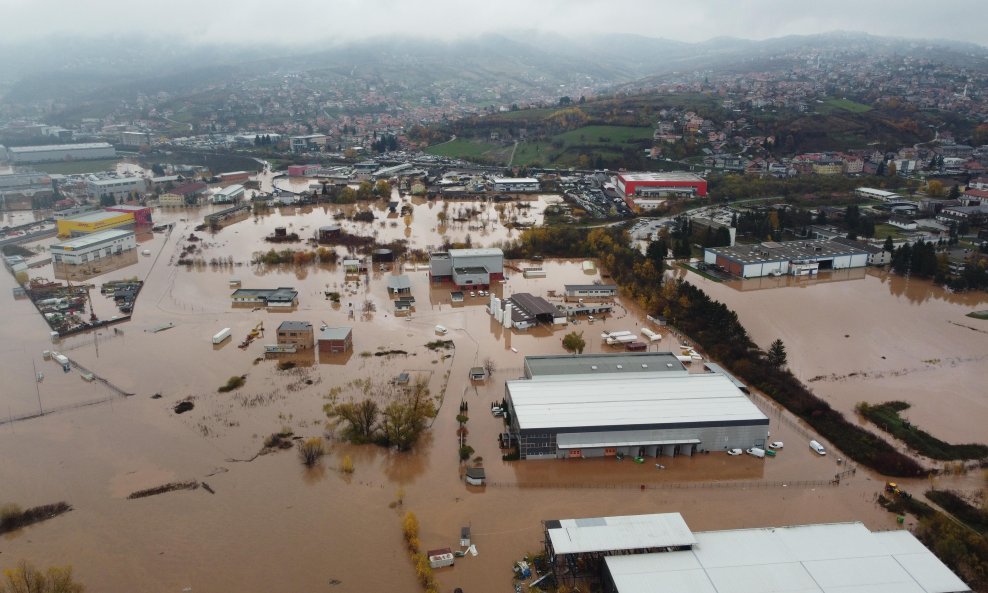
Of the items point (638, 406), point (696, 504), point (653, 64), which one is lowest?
point (696, 504)

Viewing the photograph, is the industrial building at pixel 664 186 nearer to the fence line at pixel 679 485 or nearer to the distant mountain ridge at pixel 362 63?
the fence line at pixel 679 485

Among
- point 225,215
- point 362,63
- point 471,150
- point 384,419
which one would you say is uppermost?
point 362,63

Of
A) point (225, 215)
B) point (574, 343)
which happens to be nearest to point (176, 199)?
point (225, 215)

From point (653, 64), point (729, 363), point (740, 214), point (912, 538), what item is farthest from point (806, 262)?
point (653, 64)

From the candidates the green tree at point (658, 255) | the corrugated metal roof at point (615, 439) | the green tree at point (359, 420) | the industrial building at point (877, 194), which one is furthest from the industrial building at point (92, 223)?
the industrial building at point (877, 194)

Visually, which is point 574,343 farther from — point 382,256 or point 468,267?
point 382,256

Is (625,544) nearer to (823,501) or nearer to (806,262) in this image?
(823,501)

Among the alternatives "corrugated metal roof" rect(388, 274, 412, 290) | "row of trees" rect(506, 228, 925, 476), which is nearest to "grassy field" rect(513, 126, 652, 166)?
"row of trees" rect(506, 228, 925, 476)
